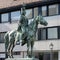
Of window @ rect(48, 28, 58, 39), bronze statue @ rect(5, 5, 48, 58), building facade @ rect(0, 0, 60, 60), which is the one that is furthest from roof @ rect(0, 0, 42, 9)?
bronze statue @ rect(5, 5, 48, 58)

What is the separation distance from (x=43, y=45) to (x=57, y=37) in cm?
247

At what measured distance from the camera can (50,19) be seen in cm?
4891

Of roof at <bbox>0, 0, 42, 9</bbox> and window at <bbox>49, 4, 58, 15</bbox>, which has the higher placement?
roof at <bbox>0, 0, 42, 9</bbox>

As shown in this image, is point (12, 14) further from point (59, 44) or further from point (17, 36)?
point (17, 36)

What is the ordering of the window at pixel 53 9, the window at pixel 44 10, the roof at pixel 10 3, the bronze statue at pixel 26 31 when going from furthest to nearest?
the roof at pixel 10 3, the window at pixel 44 10, the window at pixel 53 9, the bronze statue at pixel 26 31

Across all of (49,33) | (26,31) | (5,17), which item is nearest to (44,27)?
(49,33)

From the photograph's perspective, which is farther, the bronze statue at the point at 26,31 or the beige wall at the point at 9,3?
the beige wall at the point at 9,3

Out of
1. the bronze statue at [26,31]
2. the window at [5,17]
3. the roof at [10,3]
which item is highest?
the roof at [10,3]

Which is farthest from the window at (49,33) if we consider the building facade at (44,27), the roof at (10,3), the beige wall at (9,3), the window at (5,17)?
the window at (5,17)

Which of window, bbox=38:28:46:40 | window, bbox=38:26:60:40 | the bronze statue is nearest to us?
the bronze statue

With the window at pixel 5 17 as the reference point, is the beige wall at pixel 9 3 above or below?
above

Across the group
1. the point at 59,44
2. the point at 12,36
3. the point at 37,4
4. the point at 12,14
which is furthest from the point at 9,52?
the point at 12,14

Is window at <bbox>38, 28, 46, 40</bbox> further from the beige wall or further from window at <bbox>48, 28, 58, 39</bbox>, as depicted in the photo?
the beige wall

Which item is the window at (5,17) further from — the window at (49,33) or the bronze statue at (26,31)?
the bronze statue at (26,31)
